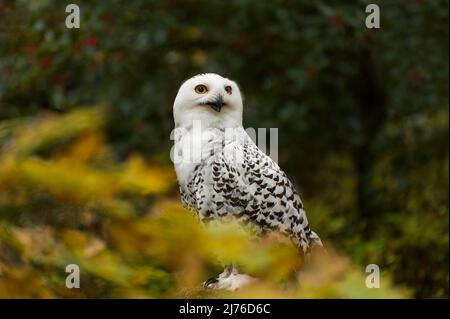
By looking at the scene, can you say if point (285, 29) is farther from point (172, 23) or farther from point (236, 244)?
point (236, 244)

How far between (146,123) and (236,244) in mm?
4426

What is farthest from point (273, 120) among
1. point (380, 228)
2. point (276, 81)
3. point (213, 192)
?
point (213, 192)

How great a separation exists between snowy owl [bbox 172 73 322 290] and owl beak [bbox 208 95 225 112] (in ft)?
0.19

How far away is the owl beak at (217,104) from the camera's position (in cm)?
177

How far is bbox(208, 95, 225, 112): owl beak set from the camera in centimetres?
177

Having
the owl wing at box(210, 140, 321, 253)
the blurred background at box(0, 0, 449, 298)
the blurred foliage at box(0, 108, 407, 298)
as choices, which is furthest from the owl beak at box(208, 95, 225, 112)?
the blurred background at box(0, 0, 449, 298)

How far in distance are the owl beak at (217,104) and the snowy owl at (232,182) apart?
6 centimetres

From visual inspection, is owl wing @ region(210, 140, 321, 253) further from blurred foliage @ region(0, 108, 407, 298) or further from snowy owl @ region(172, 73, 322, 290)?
blurred foliage @ region(0, 108, 407, 298)

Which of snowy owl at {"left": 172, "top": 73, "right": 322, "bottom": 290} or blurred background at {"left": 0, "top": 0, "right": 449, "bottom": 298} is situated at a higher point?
blurred background at {"left": 0, "top": 0, "right": 449, "bottom": 298}

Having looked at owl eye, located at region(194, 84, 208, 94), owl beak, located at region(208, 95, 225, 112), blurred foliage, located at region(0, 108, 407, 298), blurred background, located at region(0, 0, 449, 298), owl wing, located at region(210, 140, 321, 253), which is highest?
blurred background, located at region(0, 0, 449, 298)

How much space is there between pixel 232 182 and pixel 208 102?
327mm

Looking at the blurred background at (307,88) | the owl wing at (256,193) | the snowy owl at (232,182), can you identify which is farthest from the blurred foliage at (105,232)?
the blurred background at (307,88)

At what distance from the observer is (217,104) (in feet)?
5.84

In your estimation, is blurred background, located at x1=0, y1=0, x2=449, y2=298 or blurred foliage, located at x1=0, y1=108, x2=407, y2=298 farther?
blurred background, located at x1=0, y1=0, x2=449, y2=298
